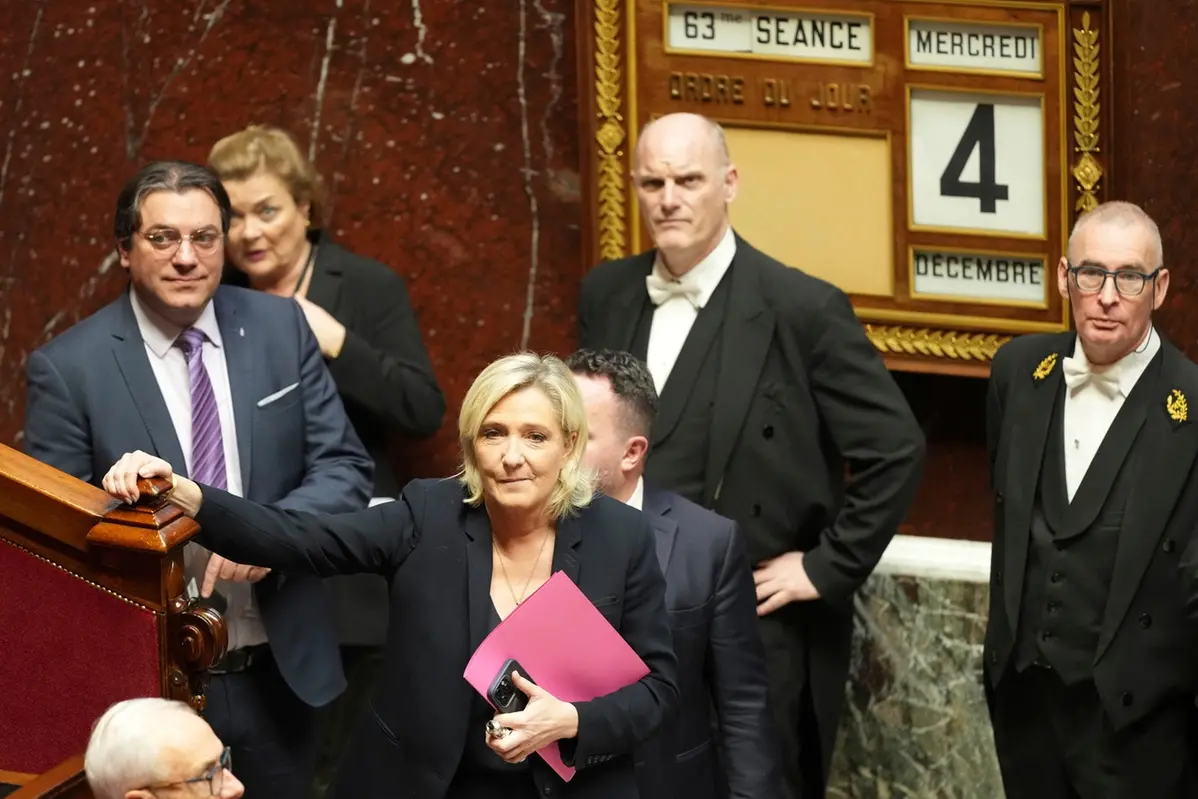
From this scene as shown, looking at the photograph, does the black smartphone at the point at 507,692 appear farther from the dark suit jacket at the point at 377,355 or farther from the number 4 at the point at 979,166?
the number 4 at the point at 979,166

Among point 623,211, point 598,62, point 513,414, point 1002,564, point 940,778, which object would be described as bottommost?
point 940,778

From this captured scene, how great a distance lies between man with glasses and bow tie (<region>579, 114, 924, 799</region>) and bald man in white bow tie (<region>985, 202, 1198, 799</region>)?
0.39 meters

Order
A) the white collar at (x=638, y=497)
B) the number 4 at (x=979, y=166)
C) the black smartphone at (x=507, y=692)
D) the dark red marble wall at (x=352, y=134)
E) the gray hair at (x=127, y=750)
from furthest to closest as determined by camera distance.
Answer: the dark red marble wall at (x=352, y=134) → the number 4 at (x=979, y=166) → the white collar at (x=638, y=497) → the black smartphone at (x=507, y=692) → the gray hair at (x=127, y=750)

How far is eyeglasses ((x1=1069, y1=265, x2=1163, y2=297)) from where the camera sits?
3998mm

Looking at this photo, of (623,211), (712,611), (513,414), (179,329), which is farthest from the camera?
(623,211)

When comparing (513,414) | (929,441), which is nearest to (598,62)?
(929,441)

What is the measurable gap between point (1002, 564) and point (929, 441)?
1.14m

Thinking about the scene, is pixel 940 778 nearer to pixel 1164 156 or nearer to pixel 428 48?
pixel 1164 156

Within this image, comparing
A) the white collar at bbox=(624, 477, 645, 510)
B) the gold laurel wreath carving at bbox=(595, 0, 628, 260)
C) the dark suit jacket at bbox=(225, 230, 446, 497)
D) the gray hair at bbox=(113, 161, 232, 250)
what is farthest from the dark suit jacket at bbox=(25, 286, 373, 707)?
the gold laurel wreath carving at bbox=(595, 0, 628, 260)

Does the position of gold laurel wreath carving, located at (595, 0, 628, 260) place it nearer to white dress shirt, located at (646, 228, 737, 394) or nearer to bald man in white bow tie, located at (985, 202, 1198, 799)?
white dress shirt, located at (646, 228, 737, 394)

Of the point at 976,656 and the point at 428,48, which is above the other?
the point at 428,48

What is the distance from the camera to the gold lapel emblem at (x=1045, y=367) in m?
4.25

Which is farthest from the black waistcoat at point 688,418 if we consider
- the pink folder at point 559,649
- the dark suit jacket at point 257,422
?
the pink folder at point 559,649

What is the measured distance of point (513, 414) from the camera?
3.41 meters
